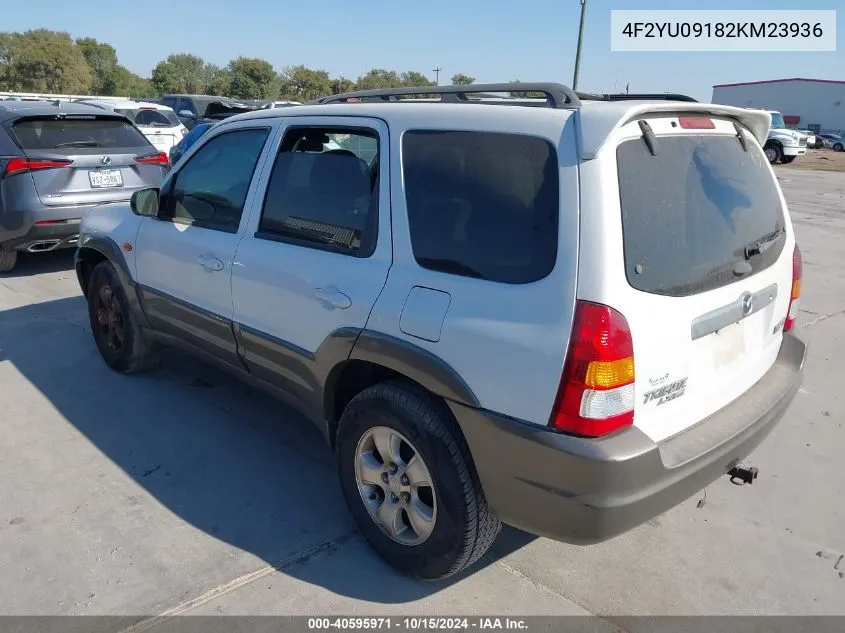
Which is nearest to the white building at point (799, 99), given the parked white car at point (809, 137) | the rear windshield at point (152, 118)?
the parked white car at point (809, 137)

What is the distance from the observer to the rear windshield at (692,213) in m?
2.18

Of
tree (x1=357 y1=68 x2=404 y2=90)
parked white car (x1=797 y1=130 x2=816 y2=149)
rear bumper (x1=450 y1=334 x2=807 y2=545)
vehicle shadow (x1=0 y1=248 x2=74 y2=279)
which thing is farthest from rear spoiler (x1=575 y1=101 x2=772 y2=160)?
tree (x1=357 y1=68 x2=404 y2=90)

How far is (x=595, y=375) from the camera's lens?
6.83 ft

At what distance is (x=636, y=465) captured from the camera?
7.02 ft

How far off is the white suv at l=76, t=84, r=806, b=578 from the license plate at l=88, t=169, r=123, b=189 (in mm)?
4408

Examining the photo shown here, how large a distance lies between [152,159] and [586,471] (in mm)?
6740

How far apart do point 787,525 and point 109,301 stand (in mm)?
4296

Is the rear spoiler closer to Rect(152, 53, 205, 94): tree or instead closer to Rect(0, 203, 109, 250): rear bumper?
Rect(0, 203, 109, 250): rear bumper

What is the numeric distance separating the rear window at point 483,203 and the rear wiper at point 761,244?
963mm

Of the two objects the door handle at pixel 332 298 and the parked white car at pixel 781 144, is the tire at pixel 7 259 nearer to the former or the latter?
the door handle at pixel 332 298

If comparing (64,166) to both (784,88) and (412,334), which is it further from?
(784,88)

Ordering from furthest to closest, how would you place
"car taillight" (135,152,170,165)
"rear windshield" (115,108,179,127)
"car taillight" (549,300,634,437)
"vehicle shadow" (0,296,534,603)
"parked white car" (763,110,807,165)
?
"parked white car" (763,110,807,165), "rear windshield" (115,108,179,127), "car taillight" (135,152,170,165), "vehicle shadow" (0,296,534,603), "car taillight" (549,300,634,437)

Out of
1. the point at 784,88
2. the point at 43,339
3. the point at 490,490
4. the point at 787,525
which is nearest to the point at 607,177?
the point at 490,490

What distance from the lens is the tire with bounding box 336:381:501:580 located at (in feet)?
7.97
